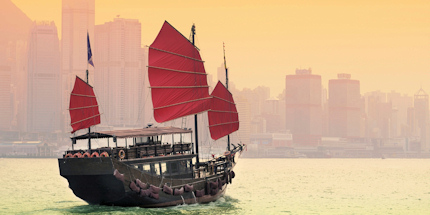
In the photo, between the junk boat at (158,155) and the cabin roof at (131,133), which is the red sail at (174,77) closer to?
the junk boat at (158,155)

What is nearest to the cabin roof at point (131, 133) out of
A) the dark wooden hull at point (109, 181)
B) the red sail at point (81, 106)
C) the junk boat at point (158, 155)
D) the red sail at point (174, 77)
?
the junk boat at point (158, 155)

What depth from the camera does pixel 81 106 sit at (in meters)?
40.1

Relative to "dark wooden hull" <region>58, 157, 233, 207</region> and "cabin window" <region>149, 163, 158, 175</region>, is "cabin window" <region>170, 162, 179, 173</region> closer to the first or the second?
"dark wooden hull" <region>58, 157, 233, 207</region>

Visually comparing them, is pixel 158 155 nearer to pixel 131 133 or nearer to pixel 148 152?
pixel 148 152

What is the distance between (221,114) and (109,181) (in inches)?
791

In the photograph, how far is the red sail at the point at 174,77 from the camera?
42.9 metres

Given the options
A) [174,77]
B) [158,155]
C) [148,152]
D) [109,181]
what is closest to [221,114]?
[174,77]

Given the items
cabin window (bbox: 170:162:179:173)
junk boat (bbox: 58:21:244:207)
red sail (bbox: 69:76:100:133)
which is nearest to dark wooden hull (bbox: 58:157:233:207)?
junk boat (bbox: 58:21:244:207)

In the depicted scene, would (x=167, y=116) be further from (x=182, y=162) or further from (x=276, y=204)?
(x=276, y=204)

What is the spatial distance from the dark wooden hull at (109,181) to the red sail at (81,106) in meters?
5.07

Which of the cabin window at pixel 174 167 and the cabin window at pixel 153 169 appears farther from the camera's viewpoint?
the cabin window at pixel 174 167

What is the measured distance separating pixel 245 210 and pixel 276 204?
5.91m

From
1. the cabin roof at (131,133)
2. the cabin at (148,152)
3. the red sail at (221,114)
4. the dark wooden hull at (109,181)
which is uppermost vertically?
the red sail at (221,114)

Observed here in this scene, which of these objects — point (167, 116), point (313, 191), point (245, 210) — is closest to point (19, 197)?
point (167, 116)
